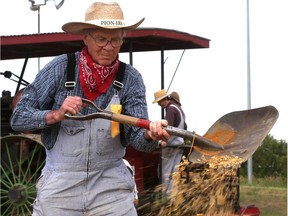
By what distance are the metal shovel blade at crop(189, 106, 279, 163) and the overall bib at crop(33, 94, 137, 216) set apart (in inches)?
27.9

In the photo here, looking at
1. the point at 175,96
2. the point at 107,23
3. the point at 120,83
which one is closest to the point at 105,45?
the point at 107,23

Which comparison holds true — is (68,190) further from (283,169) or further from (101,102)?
(283,169)

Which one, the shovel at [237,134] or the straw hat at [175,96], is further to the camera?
the straw hat at [175,96]

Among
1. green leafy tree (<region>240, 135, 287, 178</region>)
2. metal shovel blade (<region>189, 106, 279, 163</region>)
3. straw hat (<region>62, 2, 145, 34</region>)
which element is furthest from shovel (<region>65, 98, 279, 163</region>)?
green leafy tree (<region>240, 135, 287, 178</region>)

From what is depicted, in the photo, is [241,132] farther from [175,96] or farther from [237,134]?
[175,96]

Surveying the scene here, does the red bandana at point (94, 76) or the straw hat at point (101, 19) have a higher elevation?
the straw hat at point (101, 19)


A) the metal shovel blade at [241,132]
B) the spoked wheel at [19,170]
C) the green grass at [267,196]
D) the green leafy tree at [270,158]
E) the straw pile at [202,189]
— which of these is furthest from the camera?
the green leafy tree at [270,158]

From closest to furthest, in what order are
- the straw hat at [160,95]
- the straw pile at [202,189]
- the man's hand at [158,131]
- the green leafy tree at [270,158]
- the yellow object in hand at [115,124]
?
the man's hand at [158,131] → the yellow object in hand at [115,124] → the straw pile at [202,189] → the straw hat at [160,95] → the green leafy tree at [270,158]

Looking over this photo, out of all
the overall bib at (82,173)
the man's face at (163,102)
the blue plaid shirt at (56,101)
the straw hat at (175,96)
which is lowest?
the overall bib at (82,173)

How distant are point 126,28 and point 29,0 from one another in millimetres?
9888

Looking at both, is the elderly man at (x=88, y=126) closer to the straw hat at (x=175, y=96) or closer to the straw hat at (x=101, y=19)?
the straw hat at (x=101, y=19)

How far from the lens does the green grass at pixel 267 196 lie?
11672 mm

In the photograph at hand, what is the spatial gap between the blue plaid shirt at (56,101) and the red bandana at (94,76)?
0.09 ft

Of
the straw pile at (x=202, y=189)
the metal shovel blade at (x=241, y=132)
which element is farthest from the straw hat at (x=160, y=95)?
the metal shovel blade at (x=241, y=132)
